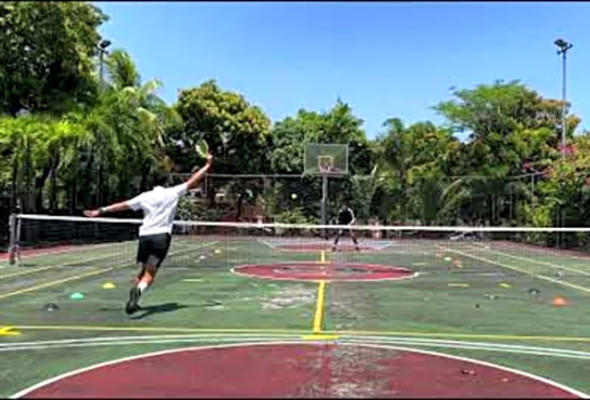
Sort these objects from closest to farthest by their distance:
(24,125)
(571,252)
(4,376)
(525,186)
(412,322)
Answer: (4,376)
(412,322)
(24,125)
(571,252)
(525,186)

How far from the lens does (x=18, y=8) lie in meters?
4.38

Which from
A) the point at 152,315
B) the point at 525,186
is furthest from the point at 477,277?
the point at 525,186

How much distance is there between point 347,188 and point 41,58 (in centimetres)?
3499

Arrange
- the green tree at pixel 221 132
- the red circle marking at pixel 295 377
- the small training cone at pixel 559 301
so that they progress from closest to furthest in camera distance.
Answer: the red circle marking at pixel 295 377
the small training cone at pixel 559 301
the green tree at pixel 221 132

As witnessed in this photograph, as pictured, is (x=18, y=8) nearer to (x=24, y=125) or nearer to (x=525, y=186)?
(x=24, y=125)

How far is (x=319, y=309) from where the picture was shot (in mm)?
13336

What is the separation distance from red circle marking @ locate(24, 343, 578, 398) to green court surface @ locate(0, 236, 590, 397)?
0.52 m

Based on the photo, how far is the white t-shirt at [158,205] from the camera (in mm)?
11641

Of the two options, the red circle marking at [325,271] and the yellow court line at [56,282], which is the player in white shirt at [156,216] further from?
the red circle marking at [325,271]

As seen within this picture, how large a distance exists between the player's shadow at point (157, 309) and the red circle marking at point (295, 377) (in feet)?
10.7

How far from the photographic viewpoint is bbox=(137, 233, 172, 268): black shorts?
11.7 m

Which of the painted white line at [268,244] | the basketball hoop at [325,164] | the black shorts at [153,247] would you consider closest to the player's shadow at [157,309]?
the black shorts at [153,247]

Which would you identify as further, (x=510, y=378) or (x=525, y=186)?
(x=525, y=186)

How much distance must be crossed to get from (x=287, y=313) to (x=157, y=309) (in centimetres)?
201
